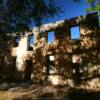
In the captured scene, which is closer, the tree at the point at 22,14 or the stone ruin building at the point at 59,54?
the tree at the point at 22,14

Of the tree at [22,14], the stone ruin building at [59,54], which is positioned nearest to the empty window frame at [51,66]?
the stone ruin building at [59,54]

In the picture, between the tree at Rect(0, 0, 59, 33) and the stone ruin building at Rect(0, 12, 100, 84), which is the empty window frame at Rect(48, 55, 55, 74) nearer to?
the stone ruin building at Rect(0, 12, 100, 84)

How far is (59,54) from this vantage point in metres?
22.2

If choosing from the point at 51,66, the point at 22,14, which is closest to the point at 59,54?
the point at 51,66

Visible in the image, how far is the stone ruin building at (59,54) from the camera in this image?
786 inches

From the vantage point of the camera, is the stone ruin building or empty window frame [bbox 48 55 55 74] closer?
the stone ruin building

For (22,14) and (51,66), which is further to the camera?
(51,66)

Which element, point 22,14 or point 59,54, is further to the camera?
point 59,54

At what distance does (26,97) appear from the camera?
16.7 metres

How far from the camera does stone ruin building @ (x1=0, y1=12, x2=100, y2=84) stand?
65.5ft

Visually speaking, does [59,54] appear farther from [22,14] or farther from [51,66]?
[22,14]

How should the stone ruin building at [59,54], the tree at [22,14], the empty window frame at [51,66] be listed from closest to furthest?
the tree at [22,14] → the stone ruin building at [59,54] → the empty window frame at [51,66]

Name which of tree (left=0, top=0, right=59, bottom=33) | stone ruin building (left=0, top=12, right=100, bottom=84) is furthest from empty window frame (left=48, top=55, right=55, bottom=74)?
tree (left=0, top=0, right=59, bottom=33)

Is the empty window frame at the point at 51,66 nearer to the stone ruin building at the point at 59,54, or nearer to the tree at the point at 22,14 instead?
the stone ruin building at the point at 59,54
